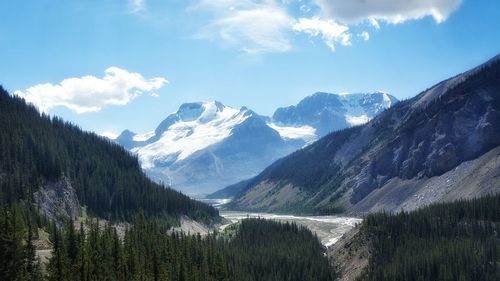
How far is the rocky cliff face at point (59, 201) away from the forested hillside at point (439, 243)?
89.9 meters

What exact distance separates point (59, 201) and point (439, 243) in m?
113

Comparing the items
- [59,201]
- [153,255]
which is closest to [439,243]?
[153,255]

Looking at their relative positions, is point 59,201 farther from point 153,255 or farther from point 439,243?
point 439,243

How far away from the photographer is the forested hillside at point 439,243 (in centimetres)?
10869

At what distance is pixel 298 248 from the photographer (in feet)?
488

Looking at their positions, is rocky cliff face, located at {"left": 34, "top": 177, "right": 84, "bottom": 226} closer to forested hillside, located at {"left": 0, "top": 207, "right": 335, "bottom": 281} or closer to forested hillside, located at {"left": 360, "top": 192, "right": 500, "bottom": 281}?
forested hillside, located at {"left": 0, "top": 207, "right": 335, "bottom": 281}

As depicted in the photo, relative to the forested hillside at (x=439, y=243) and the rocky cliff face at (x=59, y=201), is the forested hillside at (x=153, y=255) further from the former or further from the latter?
the forested hillside at (x=439, y=243)

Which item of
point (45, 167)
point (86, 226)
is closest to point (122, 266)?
point (86, 226)

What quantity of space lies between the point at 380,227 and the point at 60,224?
90406 mm

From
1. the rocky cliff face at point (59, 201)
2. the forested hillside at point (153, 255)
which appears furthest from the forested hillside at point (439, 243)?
the rocky cliff face at point (59, 201)

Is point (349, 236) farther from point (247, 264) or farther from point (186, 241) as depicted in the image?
point (186, 241)

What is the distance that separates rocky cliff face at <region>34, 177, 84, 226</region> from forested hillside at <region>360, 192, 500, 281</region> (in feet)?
295

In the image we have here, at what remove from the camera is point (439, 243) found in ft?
400

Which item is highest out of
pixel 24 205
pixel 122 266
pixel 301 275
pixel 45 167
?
pixel 45 167
